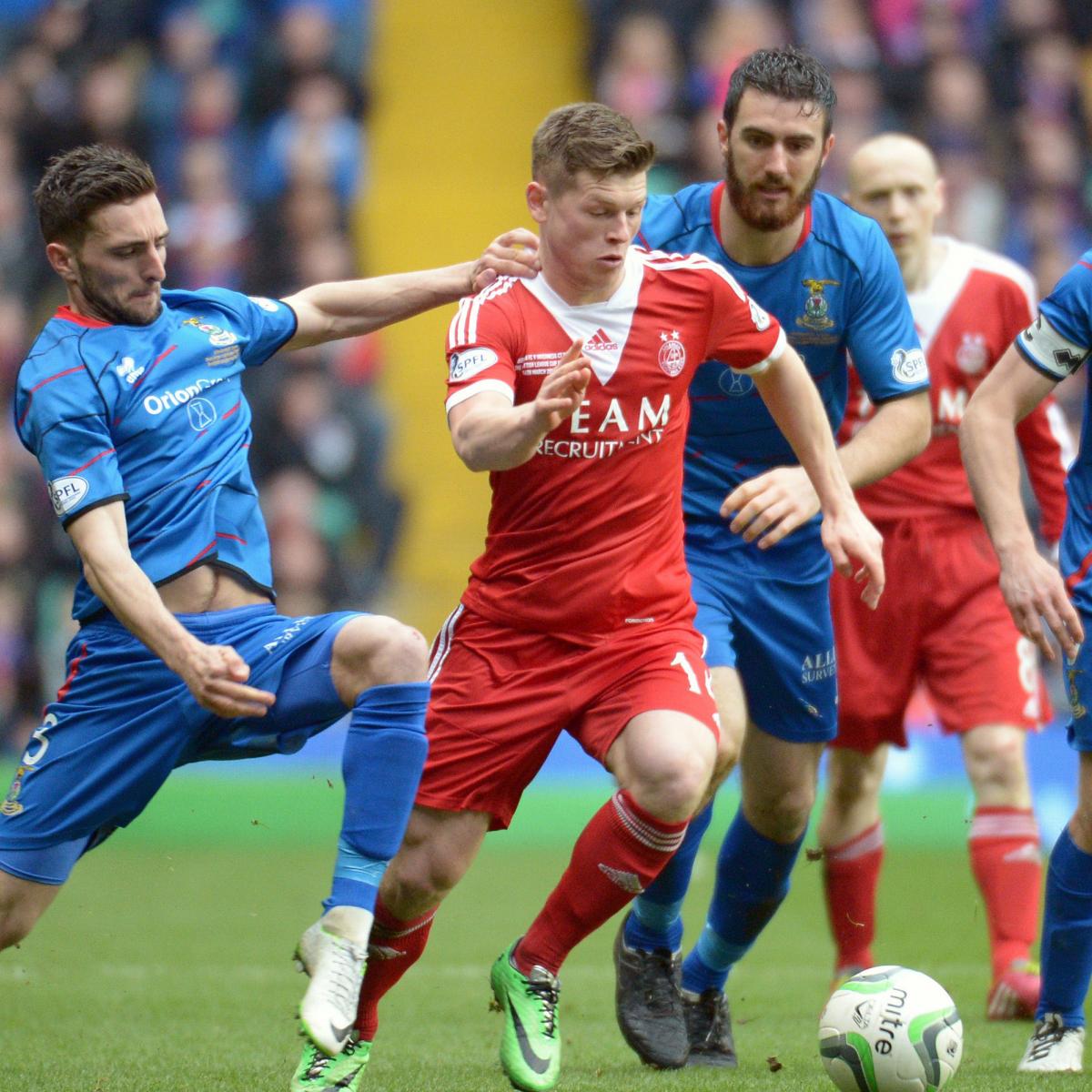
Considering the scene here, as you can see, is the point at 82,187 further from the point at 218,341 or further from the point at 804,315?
the point at 804,315

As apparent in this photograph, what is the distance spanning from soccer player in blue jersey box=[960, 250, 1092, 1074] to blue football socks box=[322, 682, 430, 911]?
1.62 m

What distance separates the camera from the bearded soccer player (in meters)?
4.71

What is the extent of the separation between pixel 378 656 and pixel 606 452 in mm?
884

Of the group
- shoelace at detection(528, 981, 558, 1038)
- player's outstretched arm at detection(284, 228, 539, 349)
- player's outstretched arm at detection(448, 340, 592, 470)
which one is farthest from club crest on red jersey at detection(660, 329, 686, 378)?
shoelace at detection(528, 981, 558, 1038)

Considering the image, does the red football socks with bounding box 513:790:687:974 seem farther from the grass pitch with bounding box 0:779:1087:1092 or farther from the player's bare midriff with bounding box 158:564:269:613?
the player's bare midriff with bounding box 158:564:269:613

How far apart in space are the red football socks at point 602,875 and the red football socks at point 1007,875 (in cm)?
226

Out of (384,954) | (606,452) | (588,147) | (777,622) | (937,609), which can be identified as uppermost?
(588,147)

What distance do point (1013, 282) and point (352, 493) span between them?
693 cm

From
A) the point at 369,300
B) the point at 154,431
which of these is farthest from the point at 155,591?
the point at 369,300

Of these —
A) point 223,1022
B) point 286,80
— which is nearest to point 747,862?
point 223,1022

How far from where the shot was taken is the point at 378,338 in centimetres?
1462

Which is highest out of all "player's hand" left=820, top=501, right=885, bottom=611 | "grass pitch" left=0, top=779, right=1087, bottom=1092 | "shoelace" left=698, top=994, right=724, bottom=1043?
"player's hand" left=820, top=501, right=885, bottom=611

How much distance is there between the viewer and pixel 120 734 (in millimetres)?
4766

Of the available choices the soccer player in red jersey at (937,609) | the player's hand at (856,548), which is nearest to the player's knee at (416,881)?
the player's hand at (856,548)
